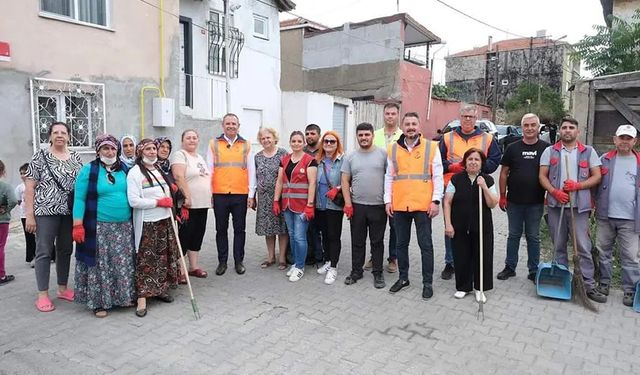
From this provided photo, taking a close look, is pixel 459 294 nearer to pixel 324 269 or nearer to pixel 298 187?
pixel 324 269

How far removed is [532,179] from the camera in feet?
17.4

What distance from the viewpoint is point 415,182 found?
498 cm

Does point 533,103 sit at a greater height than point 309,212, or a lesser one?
greater

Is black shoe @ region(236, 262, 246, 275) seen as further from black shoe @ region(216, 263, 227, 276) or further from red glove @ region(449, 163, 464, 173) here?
red glove @ region(449, 163, 464, 173)

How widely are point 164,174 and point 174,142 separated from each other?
643 cm

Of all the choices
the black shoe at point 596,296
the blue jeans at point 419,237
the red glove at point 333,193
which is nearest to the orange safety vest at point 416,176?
the blue jeans at point 419,237

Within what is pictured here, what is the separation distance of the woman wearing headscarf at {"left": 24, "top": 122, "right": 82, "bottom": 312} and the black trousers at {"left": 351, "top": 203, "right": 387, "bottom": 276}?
2.84 meters

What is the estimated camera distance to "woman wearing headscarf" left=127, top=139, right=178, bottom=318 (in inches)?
179

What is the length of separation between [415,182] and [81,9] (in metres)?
7.49

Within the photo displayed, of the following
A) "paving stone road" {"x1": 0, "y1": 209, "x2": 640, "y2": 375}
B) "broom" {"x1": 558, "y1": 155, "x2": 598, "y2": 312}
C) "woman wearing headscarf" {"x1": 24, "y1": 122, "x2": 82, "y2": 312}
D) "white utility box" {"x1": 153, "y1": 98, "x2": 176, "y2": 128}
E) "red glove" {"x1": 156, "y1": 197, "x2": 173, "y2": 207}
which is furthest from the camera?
"white utility box" {"x1": 153, "y1": 98, "x2": 176, "y2": 128}

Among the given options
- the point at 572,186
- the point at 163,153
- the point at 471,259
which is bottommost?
the point at 471,259

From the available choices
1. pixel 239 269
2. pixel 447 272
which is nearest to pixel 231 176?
pixel 239 269

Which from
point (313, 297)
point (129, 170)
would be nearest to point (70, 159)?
point (129, 170)

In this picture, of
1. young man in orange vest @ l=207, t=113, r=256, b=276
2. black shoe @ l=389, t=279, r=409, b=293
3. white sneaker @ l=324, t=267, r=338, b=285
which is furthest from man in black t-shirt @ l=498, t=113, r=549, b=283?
young man in orange vest @ l=207, t=113, r=256, b=276
